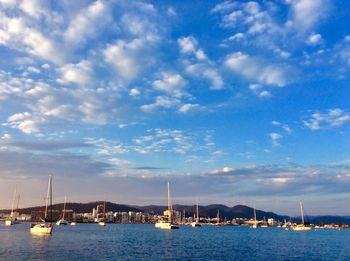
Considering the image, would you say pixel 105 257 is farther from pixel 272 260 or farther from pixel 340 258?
pixel 340 258

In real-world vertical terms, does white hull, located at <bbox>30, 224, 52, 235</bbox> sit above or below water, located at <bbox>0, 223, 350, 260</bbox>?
above

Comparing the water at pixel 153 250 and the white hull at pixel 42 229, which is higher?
the white hull at pixel 42 229

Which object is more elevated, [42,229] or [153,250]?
[42,229]

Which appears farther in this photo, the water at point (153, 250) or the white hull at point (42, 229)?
the white hull at point (42, 229)

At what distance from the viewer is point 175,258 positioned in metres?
62.4

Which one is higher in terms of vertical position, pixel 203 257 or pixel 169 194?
pixel 169 194

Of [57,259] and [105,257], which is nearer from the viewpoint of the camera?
[57,259]

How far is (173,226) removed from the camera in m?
197

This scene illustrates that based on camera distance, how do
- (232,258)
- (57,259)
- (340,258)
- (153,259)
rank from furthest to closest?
1. (340,258)
2. (232,258)
3. (153,259)
4. (57,259)

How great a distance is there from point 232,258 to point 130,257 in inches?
648

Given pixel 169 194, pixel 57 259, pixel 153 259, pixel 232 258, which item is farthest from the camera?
pixel 169 194

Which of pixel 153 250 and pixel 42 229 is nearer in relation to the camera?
pixel 153 250

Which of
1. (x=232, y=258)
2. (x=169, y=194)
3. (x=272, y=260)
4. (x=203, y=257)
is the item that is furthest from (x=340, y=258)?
(x=169, y=194)

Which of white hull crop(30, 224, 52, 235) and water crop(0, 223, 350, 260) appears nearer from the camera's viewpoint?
water crop(0, 223, 350, 260)
